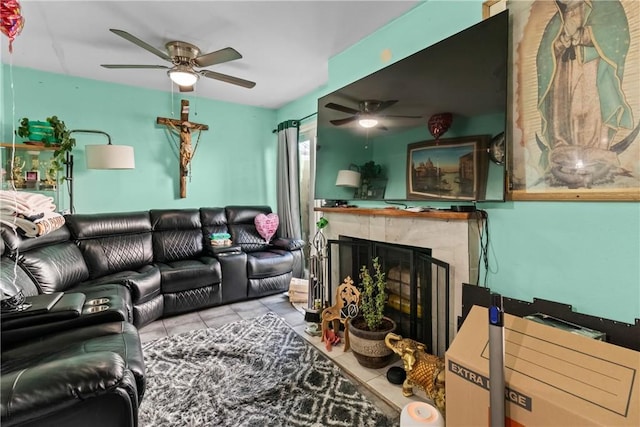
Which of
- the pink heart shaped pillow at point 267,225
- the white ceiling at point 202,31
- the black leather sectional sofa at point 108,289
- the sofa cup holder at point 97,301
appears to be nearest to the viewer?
the black leather sectional sofa at point 108,289

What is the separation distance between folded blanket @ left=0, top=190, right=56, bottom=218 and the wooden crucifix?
5.91ft

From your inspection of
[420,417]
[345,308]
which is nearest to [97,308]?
[345,308]

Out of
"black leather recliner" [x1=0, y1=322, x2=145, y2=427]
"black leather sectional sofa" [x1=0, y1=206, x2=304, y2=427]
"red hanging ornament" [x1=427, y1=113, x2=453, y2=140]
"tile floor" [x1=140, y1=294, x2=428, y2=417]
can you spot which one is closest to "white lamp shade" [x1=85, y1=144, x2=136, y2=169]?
"black leather sectional sofa" [x1=0, y1=206, x2=304, y2=427]

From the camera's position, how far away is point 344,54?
2.86m

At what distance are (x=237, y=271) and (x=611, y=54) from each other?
332 centimetres

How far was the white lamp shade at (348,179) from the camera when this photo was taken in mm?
2520

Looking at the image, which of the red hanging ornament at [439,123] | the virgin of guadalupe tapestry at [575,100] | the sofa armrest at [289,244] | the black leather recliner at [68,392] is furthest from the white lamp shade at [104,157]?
the virgin of guadalupe tapestry at [575,100]

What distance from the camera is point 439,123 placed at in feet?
6.10

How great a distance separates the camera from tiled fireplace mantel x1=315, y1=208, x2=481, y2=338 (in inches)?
69.6

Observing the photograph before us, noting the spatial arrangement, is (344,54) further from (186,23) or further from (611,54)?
(611,54)

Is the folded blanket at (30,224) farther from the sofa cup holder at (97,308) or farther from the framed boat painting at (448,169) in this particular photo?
the framed boat painting at (448,169)

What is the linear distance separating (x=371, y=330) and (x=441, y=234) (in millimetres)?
824

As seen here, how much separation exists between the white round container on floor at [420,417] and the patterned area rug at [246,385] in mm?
254

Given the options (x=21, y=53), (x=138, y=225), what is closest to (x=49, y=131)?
(x=21, y=53)
